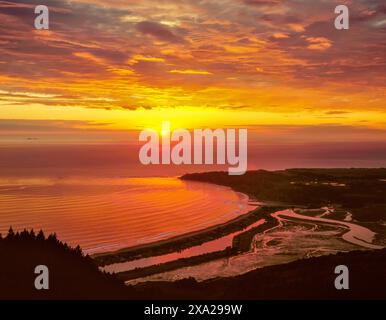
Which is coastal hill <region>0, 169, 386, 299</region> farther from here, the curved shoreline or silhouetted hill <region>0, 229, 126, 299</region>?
the curved shoreline

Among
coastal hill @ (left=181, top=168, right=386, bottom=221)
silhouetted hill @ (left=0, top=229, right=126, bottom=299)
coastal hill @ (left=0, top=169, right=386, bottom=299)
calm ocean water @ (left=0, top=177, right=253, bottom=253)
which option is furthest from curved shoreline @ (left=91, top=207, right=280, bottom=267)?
coastal hill @ (left=181, top=168, right=386, bottom=221)

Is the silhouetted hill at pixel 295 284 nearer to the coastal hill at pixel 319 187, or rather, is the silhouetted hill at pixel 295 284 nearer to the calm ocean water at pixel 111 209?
the calm ocean water at pixel 111 209

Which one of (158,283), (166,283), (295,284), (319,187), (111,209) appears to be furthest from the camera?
(319,187)

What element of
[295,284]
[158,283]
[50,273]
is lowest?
[158,283]

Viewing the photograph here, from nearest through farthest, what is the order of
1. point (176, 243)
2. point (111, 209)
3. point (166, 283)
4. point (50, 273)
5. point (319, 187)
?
point (50, 273), point (166, 283), point (176, 243), point (111, 209), point (319, 187)

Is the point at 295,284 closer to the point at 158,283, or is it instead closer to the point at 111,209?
the point at 158,283

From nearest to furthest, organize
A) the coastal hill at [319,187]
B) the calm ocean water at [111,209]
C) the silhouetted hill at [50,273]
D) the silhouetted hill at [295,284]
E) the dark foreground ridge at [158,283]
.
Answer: the silhouetted hill at [50,273] → the dark foreground ridge at [158,283] → the silhouetted hill at [295,284] → the calm ocean water at [111,209] → the coastal hill at [319,187]

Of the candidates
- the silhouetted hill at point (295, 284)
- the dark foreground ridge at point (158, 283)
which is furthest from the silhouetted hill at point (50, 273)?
the silhouetted hill at point (295, 284)

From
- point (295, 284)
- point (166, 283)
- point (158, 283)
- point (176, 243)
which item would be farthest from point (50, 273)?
point (176, 243)
